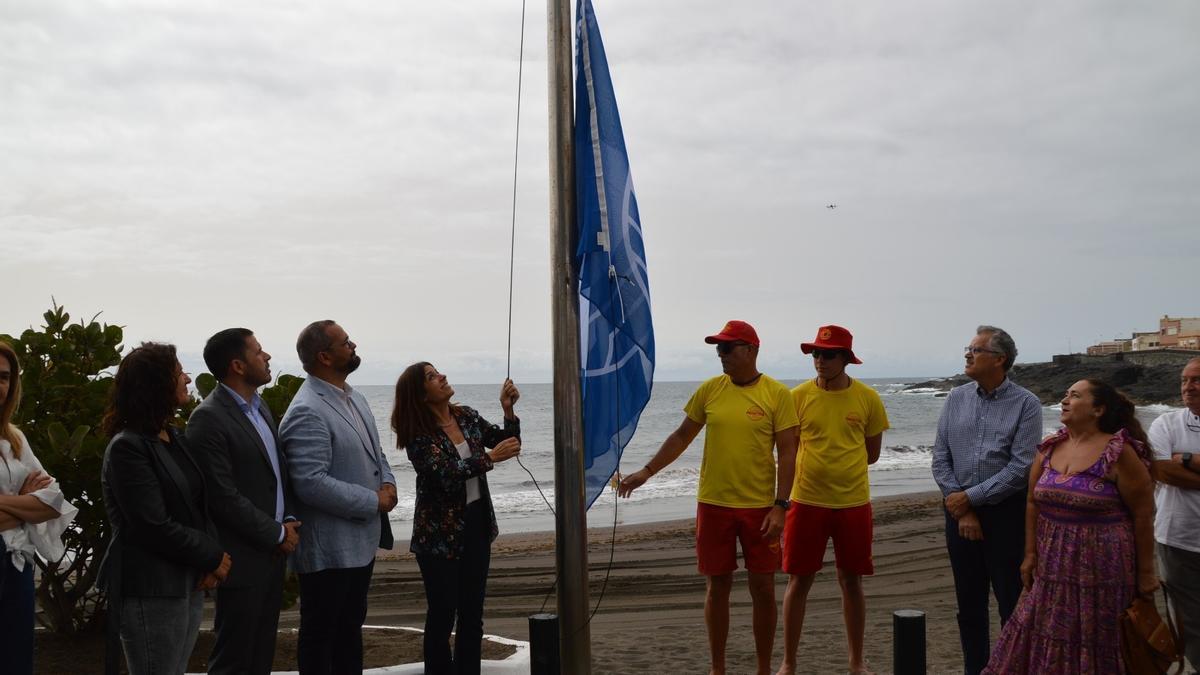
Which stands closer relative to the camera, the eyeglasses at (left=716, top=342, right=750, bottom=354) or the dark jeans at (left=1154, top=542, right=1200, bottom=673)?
the dark jeans at (left=1154, top=542, right=1200, bottom=673)

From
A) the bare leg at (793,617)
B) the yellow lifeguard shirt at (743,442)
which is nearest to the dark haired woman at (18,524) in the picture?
the yellow lifeguard shirt at (743,442)

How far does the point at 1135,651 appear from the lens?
4.62 meters

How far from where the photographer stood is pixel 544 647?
4184mm

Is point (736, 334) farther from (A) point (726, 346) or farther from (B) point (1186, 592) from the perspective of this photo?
(B) point (1186, 592)

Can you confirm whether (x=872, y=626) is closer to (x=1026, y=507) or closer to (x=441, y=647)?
(x=1026, y=507)

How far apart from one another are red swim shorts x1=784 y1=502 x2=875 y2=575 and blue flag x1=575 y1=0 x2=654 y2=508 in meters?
1.78

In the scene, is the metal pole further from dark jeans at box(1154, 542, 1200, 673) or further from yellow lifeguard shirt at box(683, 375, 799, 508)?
dark jeans at box(1154, 542, 1200, 673)

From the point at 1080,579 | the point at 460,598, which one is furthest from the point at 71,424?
the point at 1080,579

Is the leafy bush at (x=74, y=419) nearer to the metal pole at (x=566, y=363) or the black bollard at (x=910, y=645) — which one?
the metal pole at (x=566, y=363)

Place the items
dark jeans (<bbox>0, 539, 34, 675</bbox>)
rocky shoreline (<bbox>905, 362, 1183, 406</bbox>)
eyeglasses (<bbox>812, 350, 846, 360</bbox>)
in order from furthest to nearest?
rocky shoreline (<bbox>905, 362, 1183, 406</bbox>) < eyeglasses (<bbox>812, 350, 846, 360</bbox>) < dark jeans (<bbox>0, 539, 34, 675</bbox>)

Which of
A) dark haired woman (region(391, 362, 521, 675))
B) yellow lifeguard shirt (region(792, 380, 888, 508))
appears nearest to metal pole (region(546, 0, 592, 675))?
dark haired woman (region(391, 362, 521, 675))

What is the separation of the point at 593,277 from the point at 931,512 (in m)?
13.9

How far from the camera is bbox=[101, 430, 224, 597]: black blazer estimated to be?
3.78 meters

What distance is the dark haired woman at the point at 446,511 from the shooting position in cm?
493
